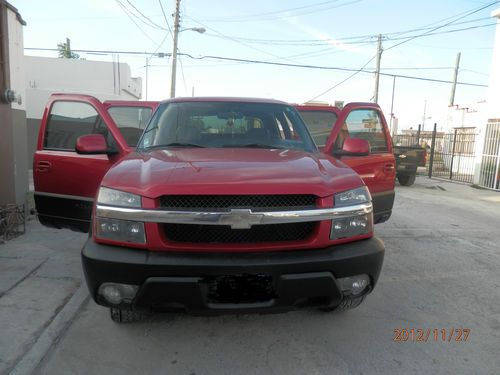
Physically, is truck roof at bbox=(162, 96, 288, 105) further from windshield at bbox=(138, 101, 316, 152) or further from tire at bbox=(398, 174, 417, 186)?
tire at bbox=(398, 174, 417, 186)

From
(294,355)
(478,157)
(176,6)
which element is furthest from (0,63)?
(176,6)

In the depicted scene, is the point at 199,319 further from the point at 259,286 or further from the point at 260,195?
the point at 260,195

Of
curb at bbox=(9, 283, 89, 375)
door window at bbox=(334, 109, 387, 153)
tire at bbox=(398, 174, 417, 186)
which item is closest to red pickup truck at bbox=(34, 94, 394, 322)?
curb at bbox=(9, 283, 89, 375)

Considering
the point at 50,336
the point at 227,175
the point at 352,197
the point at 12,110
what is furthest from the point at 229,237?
the point at 12,110

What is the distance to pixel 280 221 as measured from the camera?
2381mm

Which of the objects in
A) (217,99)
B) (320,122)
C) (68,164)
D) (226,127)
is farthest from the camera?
(320,122)

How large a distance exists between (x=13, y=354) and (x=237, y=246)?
1.73 m

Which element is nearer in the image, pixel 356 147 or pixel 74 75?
pixel 356 147

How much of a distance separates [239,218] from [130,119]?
3.62 m

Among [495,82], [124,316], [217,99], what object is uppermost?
[495,82]

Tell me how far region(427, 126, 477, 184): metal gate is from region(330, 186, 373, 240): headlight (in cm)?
1432

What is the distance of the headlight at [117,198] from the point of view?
2.39 meters

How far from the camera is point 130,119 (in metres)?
5.39
